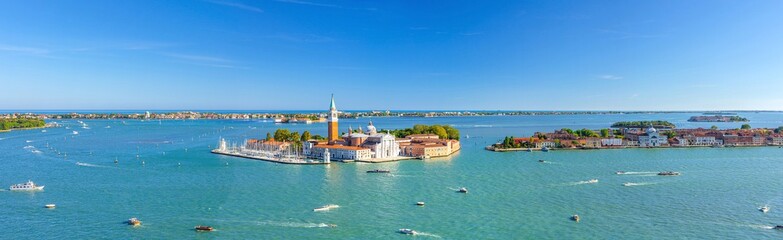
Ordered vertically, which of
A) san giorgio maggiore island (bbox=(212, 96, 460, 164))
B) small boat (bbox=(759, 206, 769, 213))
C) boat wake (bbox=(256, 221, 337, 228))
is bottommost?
boat wake (bbox=(256, 221, 337, 228))

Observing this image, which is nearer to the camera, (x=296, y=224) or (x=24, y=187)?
(x=296, y=224)

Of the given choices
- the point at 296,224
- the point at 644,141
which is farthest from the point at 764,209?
the point at 644,141

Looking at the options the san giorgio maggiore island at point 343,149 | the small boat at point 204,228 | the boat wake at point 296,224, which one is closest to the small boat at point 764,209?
the boat wake at point 296,224

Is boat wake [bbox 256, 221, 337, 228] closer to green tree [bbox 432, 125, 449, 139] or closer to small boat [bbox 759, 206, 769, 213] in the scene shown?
small boat [bbox 759, 206, 769, 213]

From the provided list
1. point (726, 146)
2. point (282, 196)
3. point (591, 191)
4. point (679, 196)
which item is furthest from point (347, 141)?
point (726, 146)

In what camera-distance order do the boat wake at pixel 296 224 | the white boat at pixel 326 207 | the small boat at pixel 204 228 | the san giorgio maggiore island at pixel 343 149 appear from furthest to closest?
the san giorgio maggiore island at pixel 343 149 < the white boat at pixel 326 207 < the boat wake at pixel 296 224 < the small boat at pixel 204 228

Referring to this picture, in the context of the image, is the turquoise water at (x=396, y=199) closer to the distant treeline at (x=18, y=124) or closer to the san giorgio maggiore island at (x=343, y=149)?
the san giorgio maggiore island at (x=343, y=149)

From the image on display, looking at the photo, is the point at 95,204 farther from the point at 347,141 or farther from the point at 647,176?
the point at 647,176

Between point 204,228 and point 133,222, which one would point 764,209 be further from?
point 133,222

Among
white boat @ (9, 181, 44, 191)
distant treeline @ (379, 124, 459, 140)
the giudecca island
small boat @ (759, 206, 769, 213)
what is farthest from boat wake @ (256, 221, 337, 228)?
distant treeline @ (379, 124, 459, 140)
